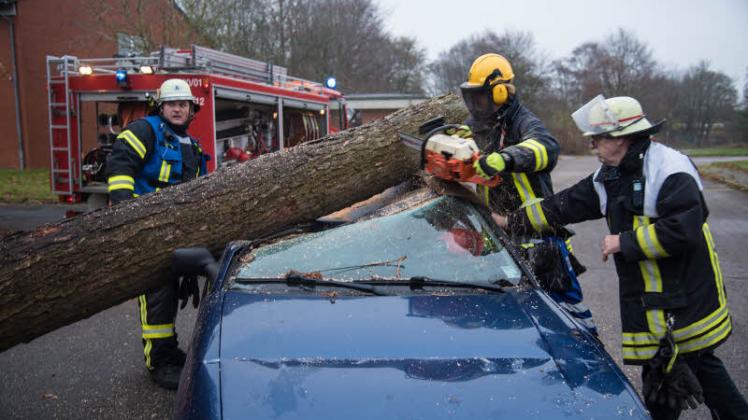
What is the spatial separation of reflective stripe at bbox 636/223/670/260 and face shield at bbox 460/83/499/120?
1.29m

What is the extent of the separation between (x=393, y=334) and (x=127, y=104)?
6.48 metres

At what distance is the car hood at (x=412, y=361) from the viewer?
1.80 meters

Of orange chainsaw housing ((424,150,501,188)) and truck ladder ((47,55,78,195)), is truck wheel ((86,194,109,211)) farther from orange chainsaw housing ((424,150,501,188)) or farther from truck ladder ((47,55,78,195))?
orange chainsaw housing ((424,150,501,188))

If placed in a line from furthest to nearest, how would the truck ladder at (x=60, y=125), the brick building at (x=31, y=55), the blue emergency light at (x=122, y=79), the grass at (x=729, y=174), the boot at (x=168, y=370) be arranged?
1. the brick building at (x=31, y=55)
2. the grass at (x=729, y=174)
3. the truck ladder at (x=60, y=125)
4. the blue emergency light at (x=122, y=79)
5. the boot at (x=168, y=370)

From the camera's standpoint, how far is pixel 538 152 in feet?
10.4

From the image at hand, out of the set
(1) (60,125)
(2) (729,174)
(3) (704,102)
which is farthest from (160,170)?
(3) (704,102)

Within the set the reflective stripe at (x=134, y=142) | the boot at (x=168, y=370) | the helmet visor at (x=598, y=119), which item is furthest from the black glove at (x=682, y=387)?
the reflective stripe at (x=134, y=142)

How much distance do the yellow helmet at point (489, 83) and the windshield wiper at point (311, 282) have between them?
5.13 feet

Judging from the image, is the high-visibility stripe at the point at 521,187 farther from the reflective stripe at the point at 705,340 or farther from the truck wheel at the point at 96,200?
the truck wheel at the point at 96,200

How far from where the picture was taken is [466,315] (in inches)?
91.5

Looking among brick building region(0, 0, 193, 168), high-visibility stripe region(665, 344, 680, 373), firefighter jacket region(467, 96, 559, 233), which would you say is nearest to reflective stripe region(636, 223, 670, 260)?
high-visibility stripe region(665, 344, 680, 373)

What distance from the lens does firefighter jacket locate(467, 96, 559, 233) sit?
313 cm

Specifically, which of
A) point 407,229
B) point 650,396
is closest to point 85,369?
point 407,229

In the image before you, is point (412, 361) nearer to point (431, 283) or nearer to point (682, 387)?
point (431, 283)
